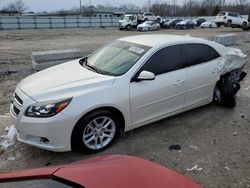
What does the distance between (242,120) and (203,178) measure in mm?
2147

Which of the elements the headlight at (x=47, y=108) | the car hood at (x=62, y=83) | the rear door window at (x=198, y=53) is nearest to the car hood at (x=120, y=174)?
the headlight at (x=47, y=108)

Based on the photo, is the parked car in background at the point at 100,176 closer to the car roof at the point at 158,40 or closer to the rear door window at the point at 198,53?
the car roof at the point at 158,40

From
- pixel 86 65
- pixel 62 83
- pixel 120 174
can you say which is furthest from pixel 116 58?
pixel 120 174

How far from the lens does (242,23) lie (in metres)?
33.3

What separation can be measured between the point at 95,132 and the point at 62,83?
2.76 feet

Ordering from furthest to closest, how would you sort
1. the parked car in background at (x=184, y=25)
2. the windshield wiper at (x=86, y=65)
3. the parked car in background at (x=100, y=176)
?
the parked car in background at (x=184, y=25) < the windshield wiper at (x=86, y=65) < the parked car in background at (x=100, y=176)

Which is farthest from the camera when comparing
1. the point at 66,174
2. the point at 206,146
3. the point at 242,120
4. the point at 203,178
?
the point at 242,120

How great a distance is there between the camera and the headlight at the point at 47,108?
337cm

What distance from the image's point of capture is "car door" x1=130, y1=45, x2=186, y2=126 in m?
4.04

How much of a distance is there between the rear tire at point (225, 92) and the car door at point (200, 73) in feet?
0.81

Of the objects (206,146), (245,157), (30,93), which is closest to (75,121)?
(30,93)

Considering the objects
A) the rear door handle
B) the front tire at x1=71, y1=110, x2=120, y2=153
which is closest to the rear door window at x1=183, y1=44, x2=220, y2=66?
the rear door handle

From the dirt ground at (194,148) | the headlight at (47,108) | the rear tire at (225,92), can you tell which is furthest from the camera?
the rear tire at (225,92)

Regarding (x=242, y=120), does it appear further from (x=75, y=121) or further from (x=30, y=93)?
(x=30, y=93)
